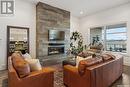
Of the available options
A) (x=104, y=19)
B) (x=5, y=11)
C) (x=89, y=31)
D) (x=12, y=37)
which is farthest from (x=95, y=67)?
(x=89, y=31)

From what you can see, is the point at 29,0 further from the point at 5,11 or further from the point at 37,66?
the point at 37,66

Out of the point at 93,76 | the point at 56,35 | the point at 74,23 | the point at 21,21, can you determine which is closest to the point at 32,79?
the point at 93,76

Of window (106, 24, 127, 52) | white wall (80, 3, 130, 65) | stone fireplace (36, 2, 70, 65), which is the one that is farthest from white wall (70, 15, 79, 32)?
window (106, 24, 127, 52)

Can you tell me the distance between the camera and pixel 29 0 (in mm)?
5566

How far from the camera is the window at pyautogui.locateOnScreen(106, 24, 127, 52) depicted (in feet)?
20.7

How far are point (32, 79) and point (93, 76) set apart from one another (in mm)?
1259

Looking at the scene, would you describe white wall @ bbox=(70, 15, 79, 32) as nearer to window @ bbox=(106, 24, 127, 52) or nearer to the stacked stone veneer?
the stacked stone veneer

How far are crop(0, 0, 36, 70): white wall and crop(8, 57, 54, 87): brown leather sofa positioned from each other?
2753 mm

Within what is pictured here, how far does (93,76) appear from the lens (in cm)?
249

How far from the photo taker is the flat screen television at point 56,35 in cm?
639

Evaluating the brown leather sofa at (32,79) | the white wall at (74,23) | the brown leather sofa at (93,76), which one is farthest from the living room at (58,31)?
the brown leather sofa at (32,79)

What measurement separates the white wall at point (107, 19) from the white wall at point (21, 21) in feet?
12.3

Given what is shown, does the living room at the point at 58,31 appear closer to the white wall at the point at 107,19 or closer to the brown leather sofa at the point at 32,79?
the white wall at the point at 107,19

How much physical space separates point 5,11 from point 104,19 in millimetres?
5131
